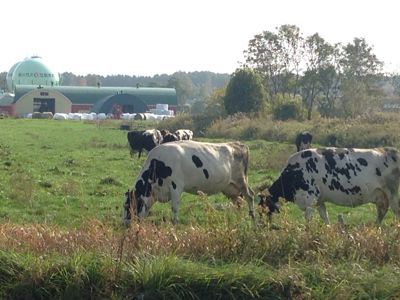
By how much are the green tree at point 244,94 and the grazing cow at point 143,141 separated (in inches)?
966

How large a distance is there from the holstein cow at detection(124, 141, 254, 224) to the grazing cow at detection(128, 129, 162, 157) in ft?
54.7

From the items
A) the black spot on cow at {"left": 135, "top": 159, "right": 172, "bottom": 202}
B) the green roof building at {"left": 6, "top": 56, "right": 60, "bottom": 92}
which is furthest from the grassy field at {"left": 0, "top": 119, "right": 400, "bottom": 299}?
the green roof building at {"left": 6, "top": 56, "right": 60, "bottom": 92}

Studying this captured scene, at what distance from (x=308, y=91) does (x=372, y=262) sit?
64777mm

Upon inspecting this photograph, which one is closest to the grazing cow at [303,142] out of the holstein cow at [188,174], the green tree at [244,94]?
the holstein cow at [188,174]

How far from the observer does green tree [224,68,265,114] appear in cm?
5688

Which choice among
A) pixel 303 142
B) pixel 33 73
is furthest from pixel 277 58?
pixel 33 73

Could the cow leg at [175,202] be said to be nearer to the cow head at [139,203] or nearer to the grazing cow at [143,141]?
the cow head at [139,203]

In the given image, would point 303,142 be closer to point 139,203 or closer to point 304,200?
point 304,200

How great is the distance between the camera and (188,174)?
547 inches

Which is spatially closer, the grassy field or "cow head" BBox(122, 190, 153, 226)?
the grassy field

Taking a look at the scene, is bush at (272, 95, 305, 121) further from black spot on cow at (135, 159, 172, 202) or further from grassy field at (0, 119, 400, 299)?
grassy field at (0, 119, 400, 299)

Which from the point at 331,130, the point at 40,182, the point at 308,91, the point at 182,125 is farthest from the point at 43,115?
the point at 40,182

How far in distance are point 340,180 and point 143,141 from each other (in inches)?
767

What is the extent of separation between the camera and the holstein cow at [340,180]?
1338 cm
